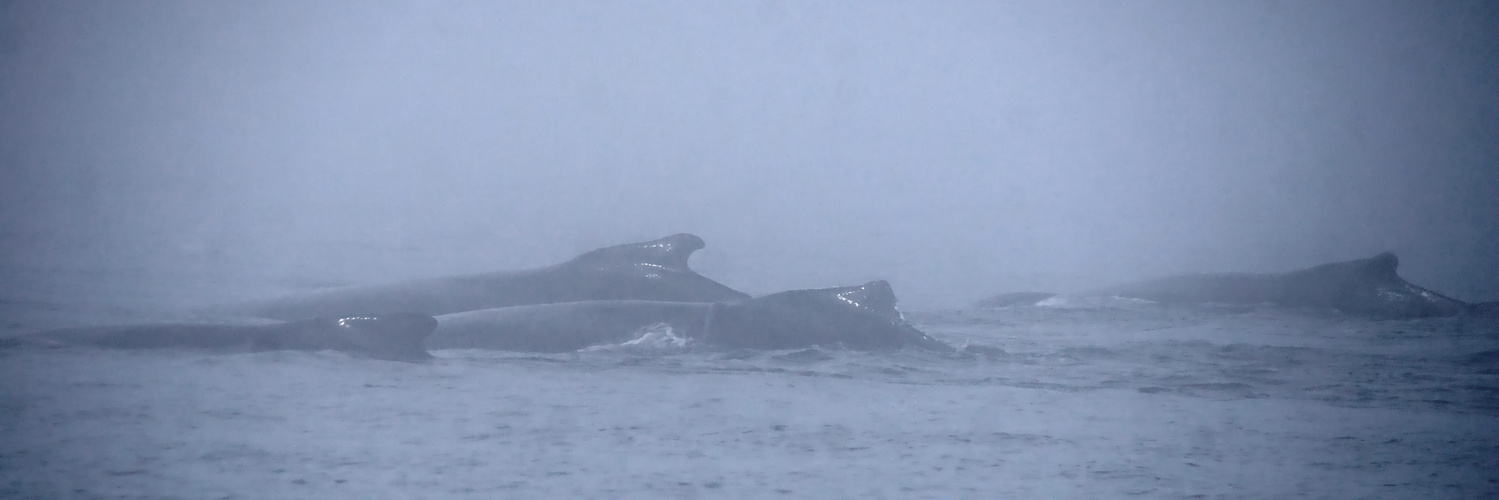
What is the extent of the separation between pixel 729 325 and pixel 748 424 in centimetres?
396

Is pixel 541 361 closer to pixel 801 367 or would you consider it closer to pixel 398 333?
pixel 398 333

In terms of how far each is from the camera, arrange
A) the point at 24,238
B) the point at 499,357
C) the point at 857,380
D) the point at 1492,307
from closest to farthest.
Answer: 1. the point at 857,380
2. the point at 499,357
3. the point at 1492,307
4. the point at 24,238

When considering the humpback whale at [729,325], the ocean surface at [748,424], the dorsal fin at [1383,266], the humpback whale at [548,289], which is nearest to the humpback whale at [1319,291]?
the dorsal fin at [1383,266]

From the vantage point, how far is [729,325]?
42.6ft

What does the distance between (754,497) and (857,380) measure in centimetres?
417

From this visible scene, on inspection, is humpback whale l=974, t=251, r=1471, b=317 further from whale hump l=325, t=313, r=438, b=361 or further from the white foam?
whale hump l=325, t=313, r=438, b=361

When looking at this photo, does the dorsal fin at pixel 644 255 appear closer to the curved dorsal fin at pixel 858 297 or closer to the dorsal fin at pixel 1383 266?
the curved dorsal fin at pixel 858 297

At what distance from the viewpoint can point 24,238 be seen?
81.6 ft

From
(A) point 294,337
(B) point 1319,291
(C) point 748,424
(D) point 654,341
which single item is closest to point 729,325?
(D) point 654,341


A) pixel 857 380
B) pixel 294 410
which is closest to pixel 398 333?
pixel 294 410

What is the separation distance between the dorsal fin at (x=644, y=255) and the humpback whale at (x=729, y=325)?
2.08 m

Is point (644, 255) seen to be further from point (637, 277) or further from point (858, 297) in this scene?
point (858, 297)

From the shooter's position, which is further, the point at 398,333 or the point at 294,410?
the point at 398,333

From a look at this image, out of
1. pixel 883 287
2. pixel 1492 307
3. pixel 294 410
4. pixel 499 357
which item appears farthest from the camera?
pixel 1492 307
